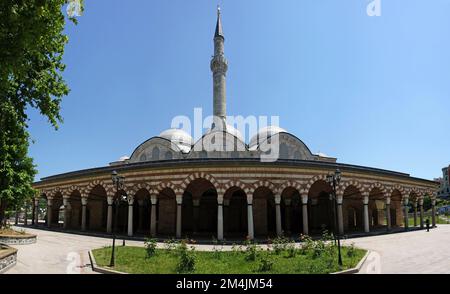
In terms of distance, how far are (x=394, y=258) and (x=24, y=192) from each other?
1112 inches

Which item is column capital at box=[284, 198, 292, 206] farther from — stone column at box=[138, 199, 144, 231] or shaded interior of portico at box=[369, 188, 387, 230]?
stone column at box=[138, 199, 144, 231]

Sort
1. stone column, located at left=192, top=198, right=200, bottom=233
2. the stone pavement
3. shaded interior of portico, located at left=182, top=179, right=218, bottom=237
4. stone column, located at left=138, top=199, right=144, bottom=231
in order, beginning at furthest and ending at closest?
stone column, located at left=138, top=199, right=144, bottom=231 < shaded interior of portico, located at left=182, top=179, right=218, bottom=237 < stone column, located at left=192, top=198, right=200, bottom=233 < the stone pavement

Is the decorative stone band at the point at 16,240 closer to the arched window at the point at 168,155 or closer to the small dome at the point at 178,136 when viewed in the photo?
the arched window at the point at 168,155

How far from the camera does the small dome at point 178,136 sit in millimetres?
42125

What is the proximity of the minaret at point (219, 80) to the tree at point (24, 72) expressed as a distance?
21.5 metres

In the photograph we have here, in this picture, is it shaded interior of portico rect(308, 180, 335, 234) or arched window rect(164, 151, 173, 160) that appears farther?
arched window rect(164, 151, 173, 160)

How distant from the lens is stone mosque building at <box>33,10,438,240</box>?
24.2m

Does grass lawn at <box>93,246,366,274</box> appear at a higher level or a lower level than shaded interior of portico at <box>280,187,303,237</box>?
lower

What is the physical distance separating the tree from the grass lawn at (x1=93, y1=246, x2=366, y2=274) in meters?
8.61

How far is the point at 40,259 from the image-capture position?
16.1m

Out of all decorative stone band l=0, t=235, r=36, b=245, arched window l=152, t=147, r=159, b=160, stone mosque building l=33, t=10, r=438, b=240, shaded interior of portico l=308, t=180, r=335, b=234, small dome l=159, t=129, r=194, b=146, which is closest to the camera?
decorative stone band l=0, t=235, r=36, b=245

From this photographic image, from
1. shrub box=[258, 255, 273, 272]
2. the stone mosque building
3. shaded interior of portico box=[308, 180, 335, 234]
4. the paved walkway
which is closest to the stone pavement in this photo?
the paved walkway
